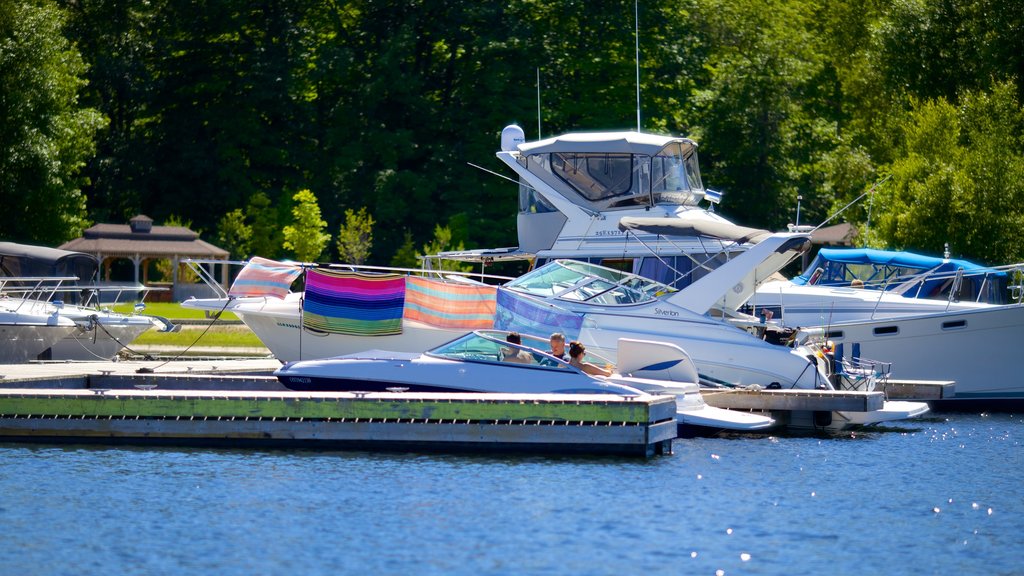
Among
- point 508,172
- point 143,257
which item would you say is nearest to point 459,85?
point 508,172

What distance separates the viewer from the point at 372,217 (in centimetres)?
6362

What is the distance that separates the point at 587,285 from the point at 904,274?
10.5 metres

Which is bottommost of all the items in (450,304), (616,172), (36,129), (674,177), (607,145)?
(450,304)

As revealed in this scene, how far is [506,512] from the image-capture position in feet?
54.3

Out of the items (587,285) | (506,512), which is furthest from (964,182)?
(506,512)

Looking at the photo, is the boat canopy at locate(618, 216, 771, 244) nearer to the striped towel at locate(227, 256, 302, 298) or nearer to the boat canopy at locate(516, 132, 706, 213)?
the boat canopy at locate(516, 132, 706, 213)

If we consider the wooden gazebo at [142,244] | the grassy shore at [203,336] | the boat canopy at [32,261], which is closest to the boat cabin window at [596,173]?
the grassy shore at [203,336]

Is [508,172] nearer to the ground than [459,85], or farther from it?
nearer to the ground

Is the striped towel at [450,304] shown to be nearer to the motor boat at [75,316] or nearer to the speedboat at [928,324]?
the speedboat at [928,324]

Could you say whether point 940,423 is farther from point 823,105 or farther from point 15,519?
point 823,105

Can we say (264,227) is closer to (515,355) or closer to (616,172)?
(616,172)

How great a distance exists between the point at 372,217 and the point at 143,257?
1043 cm

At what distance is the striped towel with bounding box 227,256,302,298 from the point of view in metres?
27.6

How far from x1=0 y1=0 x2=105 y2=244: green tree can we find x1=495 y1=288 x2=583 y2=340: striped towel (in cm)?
3277
